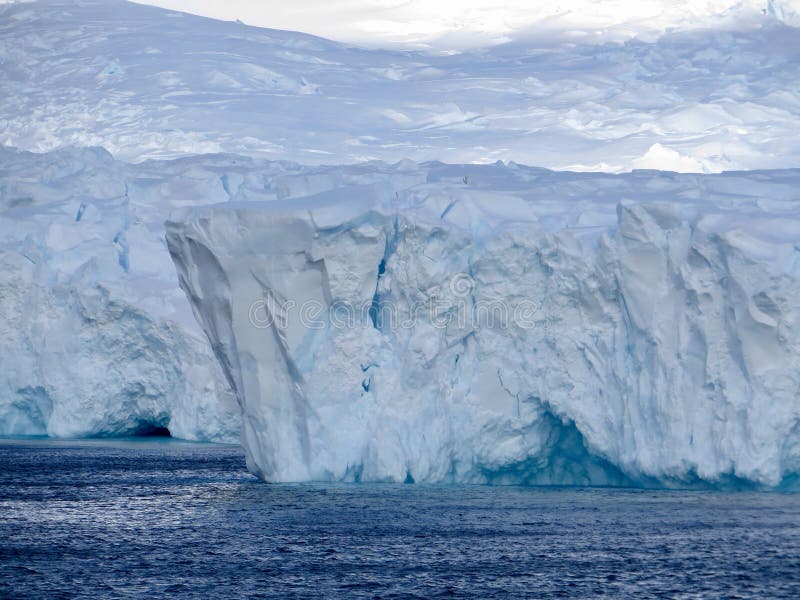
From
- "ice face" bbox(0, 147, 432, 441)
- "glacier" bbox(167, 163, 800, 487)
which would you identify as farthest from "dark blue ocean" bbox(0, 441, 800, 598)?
"ice face" bbox(0, 147, 432, 441)

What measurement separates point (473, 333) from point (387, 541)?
19.7 feet

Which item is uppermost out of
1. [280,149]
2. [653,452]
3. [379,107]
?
[379,107]

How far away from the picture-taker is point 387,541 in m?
18.5

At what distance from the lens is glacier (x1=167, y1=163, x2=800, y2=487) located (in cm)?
2217

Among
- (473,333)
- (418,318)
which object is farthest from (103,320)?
(473,333)

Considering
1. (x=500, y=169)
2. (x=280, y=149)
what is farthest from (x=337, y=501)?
(x=280, y=149)

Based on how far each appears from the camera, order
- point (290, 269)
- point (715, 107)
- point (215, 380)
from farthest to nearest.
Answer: point (715, 107)
point (215, 380)
point (290, 269)

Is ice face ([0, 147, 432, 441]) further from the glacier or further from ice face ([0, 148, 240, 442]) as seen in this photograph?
the glacier

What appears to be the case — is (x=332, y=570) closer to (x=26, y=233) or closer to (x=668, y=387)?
(x=668, y=387)

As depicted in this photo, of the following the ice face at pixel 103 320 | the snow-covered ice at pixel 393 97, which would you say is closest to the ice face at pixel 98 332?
the ice face at pixel 103 320

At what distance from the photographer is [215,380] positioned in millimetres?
34031

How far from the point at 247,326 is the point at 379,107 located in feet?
122

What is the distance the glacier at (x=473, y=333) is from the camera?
22172 millimetres

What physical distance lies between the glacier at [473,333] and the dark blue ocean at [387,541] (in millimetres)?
843
